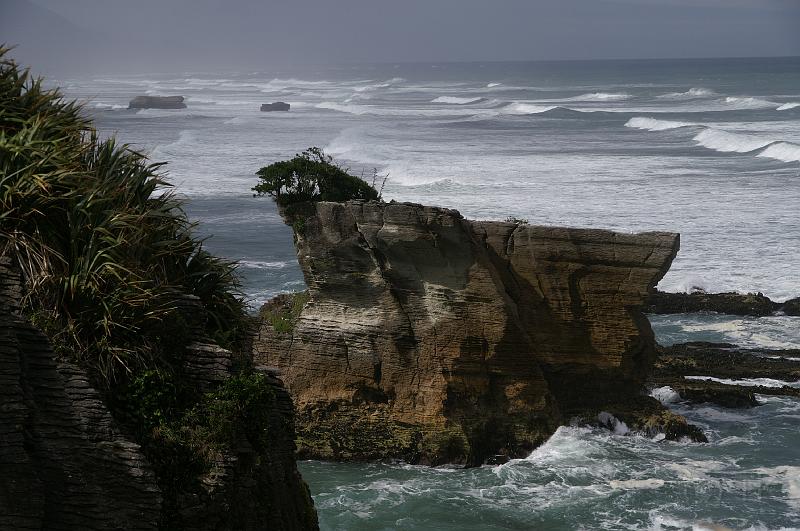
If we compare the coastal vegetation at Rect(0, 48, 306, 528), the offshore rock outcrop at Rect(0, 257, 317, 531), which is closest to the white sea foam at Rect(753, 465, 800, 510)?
the coastal vegetation at Rect(0, 48, 306, 528)

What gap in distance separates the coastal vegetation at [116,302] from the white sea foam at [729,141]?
199 ft

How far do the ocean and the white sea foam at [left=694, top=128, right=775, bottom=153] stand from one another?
1.08 feet

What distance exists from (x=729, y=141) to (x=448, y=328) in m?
53.2

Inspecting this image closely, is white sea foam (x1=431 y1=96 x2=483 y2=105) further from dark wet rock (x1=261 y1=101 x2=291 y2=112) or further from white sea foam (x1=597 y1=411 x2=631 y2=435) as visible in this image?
white sea foam (x1=597 y1=411 x2=631 y2=435)

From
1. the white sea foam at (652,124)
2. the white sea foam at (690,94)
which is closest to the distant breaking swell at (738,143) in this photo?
the white sea foam at (652,124)

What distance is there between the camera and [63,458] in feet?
28.5

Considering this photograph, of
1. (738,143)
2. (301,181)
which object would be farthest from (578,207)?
(738,143)

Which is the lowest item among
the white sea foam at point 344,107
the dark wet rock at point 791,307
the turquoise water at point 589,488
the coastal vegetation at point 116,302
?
the turquoise water at point 589,488

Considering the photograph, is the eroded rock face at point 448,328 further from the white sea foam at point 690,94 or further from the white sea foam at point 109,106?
the white sea foam at point 109,106

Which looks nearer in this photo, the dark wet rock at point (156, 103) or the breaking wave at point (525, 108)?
the breaking wave at point (525, 108)

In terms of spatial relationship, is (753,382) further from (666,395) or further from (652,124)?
(652,124)

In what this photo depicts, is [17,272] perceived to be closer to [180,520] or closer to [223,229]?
[180,520]

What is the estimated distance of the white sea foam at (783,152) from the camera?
201ft

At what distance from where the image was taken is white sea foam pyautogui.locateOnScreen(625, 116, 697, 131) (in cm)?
8238
